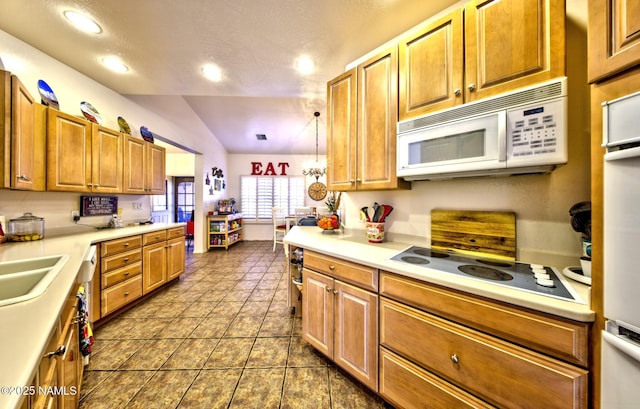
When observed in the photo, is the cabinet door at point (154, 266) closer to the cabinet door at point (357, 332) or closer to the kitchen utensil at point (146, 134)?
the kitchen utensil at point (146, 134)

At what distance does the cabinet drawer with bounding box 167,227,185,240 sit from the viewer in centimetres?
301

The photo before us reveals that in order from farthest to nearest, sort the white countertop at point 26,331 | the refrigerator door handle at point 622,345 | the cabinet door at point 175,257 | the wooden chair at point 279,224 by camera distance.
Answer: the wooden chair at point 279,224 → the cabinet door at point 175,257 → the refrigerator door handle at point 622,345 → the white countertop at point 26,331

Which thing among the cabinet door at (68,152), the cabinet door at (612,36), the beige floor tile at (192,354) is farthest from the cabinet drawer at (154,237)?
the cabinet door at (612,36)

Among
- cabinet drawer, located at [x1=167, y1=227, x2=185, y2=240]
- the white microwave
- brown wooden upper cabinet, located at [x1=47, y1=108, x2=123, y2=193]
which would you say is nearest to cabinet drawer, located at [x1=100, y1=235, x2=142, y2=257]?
cabinet drawer, located at [x1=167, y1=227, x2=185, y2=240]

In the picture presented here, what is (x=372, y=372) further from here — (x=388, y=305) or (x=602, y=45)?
(x=602, y=45)

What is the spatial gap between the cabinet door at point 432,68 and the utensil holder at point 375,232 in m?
0.83

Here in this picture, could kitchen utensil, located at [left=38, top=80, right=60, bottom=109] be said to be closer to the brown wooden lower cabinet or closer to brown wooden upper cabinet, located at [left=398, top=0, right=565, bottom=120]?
the brown wooden lower cabinet

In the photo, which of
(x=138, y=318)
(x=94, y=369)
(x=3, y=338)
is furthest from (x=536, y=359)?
(x=138, y=318)

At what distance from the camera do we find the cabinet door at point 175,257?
2990 millimetres

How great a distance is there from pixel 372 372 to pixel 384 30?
2470 millimetres

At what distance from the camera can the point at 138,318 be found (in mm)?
2258

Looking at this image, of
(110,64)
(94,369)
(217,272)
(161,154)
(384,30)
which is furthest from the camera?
(217,272)

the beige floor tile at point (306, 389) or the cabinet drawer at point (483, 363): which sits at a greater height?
the cabinet drawer at point (483, 363)

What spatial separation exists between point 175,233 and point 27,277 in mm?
2097
